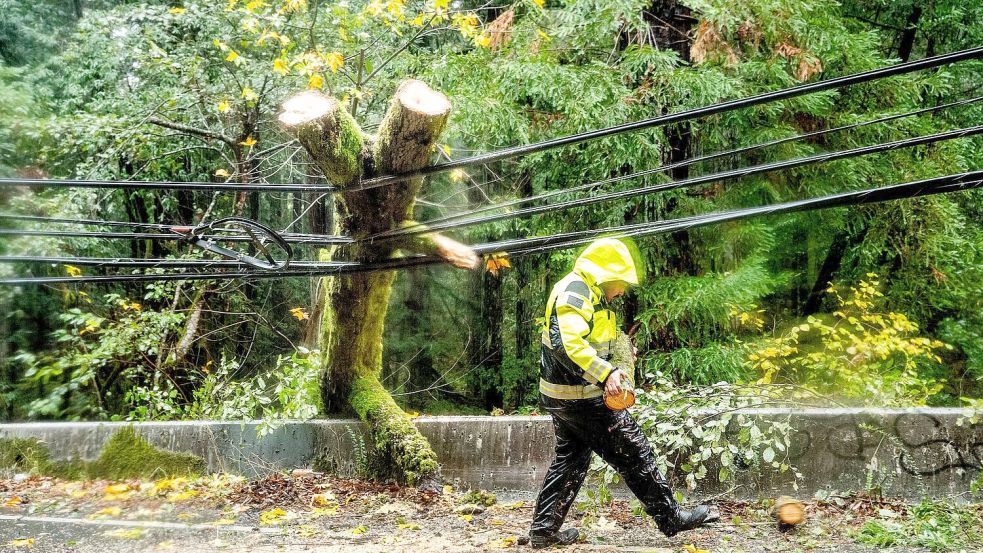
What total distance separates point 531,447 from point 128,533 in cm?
338

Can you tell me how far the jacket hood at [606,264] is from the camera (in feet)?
14.6

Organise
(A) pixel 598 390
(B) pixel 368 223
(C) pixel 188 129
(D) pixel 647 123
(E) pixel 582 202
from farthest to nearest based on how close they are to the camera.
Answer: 1. (C) pixel 188 129
2. (B) pixel 368 223
3. (E) pixel 582 202
4. (A) pixel 598 390
5. (D) pixel 647 123

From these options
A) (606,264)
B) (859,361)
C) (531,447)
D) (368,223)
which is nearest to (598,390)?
(606,264)

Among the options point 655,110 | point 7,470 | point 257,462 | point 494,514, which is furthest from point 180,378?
point 655,110

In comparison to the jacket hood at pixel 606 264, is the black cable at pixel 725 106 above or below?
above

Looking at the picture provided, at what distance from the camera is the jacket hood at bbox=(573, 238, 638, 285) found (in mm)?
4446

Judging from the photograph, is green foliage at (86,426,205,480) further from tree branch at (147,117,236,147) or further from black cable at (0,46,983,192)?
tree branch at (147,117,236,147)

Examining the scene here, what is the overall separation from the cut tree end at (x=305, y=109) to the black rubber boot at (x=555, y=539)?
320 cm

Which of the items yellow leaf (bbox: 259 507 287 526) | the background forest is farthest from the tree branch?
yellow leaf (bbox: 259 507 287 526)

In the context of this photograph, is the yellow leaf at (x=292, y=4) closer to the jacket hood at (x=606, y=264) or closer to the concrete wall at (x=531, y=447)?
the concrete wall at (x=531, y=447)

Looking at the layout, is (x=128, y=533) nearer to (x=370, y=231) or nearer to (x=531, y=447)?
(x=370, y=231)

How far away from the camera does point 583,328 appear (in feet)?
13.9

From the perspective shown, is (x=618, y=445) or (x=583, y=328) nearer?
(x=583, y=328)

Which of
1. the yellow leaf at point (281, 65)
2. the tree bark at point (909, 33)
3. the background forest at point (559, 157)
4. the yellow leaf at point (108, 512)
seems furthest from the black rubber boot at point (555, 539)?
the tree bark at point (909, 33)
